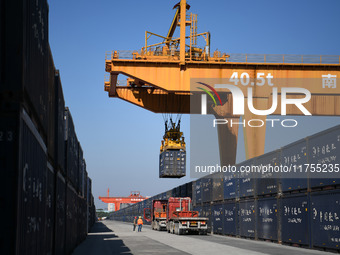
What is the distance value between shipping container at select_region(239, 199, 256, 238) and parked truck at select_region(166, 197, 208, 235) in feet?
20.7

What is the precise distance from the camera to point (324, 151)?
59.1 feet

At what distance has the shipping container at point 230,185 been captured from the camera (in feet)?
97.1

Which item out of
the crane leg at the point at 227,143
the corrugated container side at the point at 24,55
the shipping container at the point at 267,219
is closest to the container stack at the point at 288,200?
Answer: the shipping container at the point at 267,219

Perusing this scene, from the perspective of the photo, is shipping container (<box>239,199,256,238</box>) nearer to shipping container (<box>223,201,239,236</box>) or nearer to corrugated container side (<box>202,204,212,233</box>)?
shipping container (<box>223,201,239,236</box>)

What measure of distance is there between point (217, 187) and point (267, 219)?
9879mm

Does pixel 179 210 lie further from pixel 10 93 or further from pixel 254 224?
pixel 10 93

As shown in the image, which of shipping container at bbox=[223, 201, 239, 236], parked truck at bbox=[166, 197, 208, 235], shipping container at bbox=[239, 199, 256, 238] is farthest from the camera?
parked truck at bbox=[166, 197, 208, 235]

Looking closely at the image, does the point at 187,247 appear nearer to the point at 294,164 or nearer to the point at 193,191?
the point at 294,164

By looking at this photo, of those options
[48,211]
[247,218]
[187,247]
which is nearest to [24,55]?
[48,211]

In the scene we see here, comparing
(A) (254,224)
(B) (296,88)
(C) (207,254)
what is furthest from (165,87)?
(C) (207,254)

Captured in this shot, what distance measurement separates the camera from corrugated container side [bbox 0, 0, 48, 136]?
546 centimetres

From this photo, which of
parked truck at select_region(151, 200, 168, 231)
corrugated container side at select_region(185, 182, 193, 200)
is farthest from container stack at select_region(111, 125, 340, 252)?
parked truck at select_region(151, 200, 168, 231)

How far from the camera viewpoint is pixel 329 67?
105ft

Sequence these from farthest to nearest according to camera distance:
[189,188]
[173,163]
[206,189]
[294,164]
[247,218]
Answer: [173,163] < [189,188] < [206,189] < [247,218] < [294,164]
